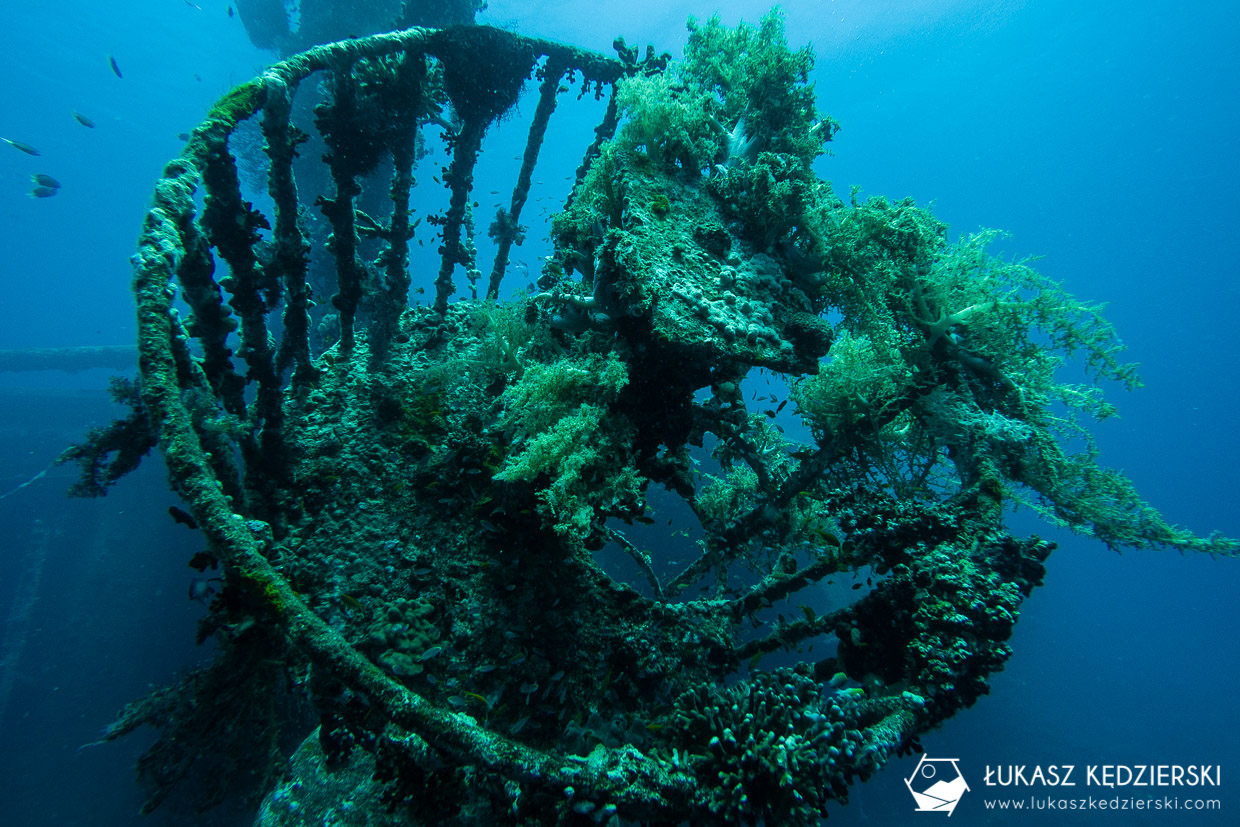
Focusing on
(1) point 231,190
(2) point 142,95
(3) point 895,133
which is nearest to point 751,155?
(1) point 231,190

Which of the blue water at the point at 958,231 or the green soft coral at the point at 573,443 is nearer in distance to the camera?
the green soft coral at the point at 573,443

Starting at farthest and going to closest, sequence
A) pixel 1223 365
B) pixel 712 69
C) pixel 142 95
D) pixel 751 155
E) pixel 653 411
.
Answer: pixel 1223 365 → pixel 142 95 → pixel 712 69 → pixel 751 155 → pixel 653 411

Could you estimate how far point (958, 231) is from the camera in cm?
9544

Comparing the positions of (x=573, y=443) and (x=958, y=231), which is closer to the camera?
(x=573, y=443)

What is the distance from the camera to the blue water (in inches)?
481

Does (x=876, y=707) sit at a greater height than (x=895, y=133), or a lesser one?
lesser

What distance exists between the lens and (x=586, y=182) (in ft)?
16.4

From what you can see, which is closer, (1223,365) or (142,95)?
(142,95)

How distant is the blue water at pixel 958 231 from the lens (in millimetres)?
12211

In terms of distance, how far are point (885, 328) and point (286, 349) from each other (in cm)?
580

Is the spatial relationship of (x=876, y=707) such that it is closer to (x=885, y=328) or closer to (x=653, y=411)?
(x=653, y=411)

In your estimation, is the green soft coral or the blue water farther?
the blue water

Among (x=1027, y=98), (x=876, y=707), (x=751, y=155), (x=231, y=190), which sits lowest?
(x=876, y=707)

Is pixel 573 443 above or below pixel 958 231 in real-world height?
below
